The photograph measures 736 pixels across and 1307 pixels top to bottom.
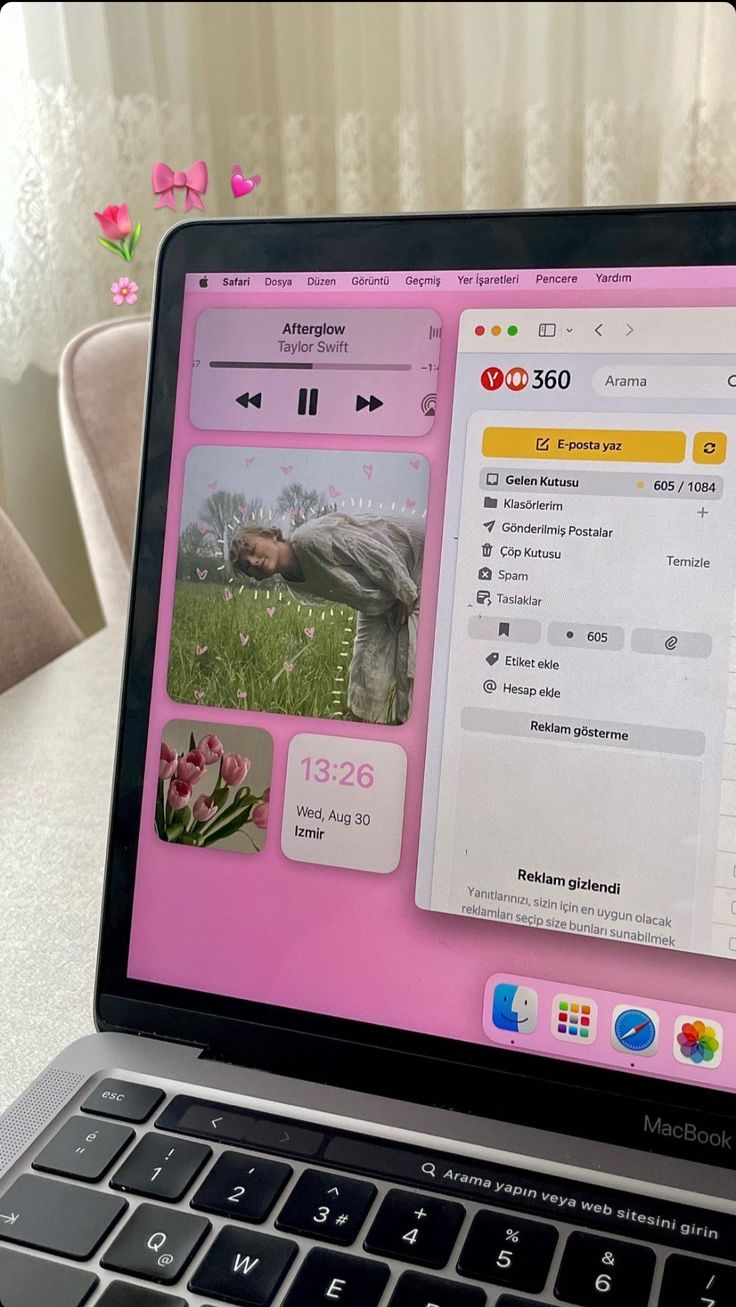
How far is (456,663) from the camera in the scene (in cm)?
39

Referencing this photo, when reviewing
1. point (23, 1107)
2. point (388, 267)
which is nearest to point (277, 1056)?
point (23, 1107)

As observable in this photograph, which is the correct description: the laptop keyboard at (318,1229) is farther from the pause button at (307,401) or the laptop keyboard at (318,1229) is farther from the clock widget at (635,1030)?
the pause button at (307,401)

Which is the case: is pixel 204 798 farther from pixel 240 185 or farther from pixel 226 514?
pixel 240 185

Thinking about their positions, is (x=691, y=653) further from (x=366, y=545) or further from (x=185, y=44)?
(x=185, y=44)

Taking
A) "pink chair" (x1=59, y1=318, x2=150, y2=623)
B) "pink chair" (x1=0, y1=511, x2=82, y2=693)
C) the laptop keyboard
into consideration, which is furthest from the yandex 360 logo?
"pink chair" (x1=59, y1=318, x2=150, y2=623)

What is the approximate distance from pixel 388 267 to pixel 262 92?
163 centimetres

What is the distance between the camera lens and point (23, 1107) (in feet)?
1.22

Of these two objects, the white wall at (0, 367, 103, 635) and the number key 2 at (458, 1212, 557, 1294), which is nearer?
the number key 2 at (458, 1212, 557, 1294)

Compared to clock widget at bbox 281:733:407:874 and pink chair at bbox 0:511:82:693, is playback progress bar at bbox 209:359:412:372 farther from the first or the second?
pink chair at bbox 0:511:82:693

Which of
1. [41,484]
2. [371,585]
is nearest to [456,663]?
[371,585]

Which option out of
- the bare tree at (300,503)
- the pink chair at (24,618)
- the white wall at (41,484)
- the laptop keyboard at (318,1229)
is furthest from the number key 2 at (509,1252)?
the white wall at (41,484)

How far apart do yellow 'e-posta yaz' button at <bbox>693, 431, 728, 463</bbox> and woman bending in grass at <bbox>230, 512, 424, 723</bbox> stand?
0.10m

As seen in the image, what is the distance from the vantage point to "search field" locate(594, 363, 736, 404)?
1.19ft

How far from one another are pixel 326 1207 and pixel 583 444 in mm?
A: 263
